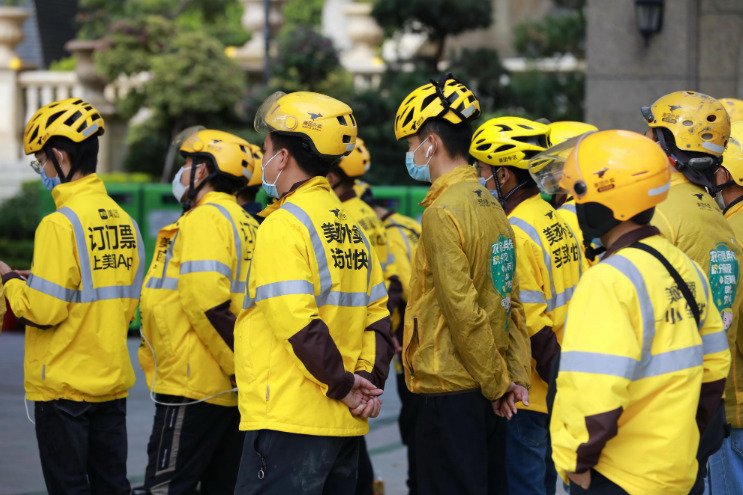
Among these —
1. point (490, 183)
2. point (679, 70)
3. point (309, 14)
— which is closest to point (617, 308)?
point (490, 183)

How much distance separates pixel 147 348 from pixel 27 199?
43.2 ft

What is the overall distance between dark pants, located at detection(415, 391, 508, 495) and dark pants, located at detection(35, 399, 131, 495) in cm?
181

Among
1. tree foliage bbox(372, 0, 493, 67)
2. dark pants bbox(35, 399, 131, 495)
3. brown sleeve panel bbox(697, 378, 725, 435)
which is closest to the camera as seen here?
brown sleeve panel bbox(697, 378, 725, 435)

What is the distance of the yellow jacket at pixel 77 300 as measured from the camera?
200 inches

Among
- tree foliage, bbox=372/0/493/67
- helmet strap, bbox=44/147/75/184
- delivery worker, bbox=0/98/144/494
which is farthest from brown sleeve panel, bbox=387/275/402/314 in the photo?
tree foliage, bbox=372/0/493/67

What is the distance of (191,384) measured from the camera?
18.2 ft

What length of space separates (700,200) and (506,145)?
1113 mm

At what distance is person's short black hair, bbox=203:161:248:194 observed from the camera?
593 cm

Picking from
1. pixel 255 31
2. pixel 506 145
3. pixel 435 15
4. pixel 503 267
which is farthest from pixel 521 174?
pixel 255 31

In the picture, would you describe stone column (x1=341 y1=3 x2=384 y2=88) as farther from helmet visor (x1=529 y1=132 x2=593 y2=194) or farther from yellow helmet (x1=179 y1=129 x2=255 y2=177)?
helmet visor (x1=529 y1=132 x2=593 y2=194)

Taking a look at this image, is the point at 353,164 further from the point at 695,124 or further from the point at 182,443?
the point at 695,124

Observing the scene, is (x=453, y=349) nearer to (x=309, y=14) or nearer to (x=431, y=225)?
(x=431, y=225)

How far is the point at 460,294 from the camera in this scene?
4.38 metres

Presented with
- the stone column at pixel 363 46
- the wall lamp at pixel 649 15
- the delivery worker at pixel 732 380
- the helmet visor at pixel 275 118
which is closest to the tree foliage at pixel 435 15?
the stone column at pixel 363 46
